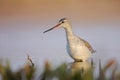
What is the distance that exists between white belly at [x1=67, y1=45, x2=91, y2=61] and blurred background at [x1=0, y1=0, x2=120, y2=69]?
220 millimetres

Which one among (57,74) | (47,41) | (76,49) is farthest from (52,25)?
(57,74)

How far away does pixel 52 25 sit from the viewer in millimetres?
1544

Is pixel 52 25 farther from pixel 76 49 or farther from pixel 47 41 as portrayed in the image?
pixel 76 49

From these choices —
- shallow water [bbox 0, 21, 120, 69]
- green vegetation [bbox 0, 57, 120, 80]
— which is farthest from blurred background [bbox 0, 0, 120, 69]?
green vegetation [bbox 0, 57, 120, 80]

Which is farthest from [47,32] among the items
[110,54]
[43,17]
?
[110,54]

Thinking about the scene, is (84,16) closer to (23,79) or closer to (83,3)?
(83,3)

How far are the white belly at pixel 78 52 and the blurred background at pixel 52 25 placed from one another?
0.22 meters

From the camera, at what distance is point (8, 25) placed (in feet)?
5.22

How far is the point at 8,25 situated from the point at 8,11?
87 millimetres

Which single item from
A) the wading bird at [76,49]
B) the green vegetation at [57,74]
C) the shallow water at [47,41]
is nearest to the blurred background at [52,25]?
the shallow water at [47,41]

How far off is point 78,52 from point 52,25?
0.32 meters

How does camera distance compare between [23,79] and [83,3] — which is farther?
[83,3]

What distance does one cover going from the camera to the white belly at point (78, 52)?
129cm

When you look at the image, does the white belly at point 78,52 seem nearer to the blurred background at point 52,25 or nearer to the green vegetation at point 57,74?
the blurred background at point 52,25
